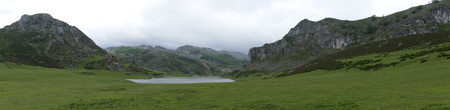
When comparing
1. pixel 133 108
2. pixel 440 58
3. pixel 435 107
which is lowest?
pixel 133 108

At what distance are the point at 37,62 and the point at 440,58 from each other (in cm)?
27649

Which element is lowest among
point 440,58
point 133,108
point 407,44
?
point 133,108

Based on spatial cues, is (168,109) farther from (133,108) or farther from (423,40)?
(423,40)

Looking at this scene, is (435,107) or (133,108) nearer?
(435,107)

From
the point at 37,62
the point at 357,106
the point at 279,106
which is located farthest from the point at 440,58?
the point at 37,62

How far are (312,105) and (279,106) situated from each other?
438 centimetres

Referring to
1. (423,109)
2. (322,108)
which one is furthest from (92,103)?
(423,109)

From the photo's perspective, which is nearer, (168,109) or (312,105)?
(312,105)

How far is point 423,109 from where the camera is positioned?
20.2 metres

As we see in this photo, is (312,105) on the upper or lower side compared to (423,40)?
lower

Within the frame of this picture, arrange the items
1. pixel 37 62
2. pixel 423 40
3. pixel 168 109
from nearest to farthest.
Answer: pixel 168 109 < pixel 423 40 < pixel 37 62

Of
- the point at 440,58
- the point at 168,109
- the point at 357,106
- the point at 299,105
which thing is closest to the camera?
the point at 357,106

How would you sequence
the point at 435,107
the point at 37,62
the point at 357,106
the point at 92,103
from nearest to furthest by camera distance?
the point at 435,107, the point at 357,106, the point at 92,103, the point at 37,62

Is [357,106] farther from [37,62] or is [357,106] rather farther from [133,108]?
[37,62]
